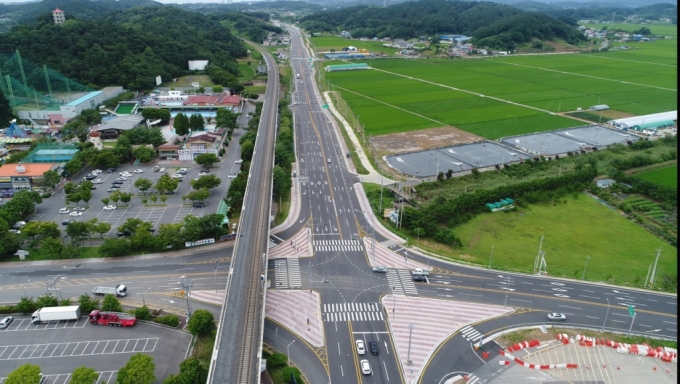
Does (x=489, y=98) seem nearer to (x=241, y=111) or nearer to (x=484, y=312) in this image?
(x=241, y=111)

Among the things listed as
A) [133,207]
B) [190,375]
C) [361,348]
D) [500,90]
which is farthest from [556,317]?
[500,90]

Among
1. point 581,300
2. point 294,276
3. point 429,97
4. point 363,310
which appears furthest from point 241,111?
point 581,300

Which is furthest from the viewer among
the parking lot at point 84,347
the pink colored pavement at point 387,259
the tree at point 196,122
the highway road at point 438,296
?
the tree at point 196,122

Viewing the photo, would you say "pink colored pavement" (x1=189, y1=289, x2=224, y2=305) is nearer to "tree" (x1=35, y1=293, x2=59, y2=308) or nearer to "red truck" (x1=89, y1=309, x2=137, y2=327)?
"red truck" (x1=89, y1=309, x2=137, y2=327)

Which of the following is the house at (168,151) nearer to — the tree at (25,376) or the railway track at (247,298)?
the railway track at (247,298)

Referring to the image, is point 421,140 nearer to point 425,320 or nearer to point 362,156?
point 362,156

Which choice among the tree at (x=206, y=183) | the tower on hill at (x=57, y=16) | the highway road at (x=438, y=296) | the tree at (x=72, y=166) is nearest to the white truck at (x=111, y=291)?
the highway road at (x=438, y=296)
